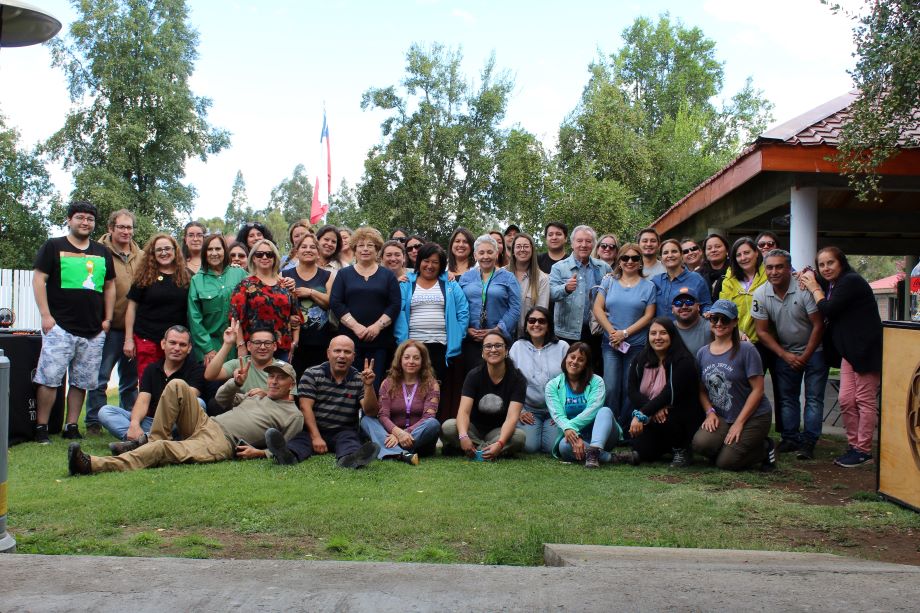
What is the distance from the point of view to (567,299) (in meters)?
8.40

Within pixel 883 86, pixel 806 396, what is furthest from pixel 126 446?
pixel 883 86

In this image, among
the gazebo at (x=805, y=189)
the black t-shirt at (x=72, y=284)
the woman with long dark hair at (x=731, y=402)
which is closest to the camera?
the woman with long dark hair at (x=731, y=402)

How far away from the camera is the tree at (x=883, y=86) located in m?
8.23

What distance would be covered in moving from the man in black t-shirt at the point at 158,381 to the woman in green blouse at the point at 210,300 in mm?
462

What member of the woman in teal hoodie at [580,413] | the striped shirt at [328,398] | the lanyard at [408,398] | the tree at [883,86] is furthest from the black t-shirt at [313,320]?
the tree at [883,86]

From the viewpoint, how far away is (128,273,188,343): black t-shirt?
792 cm

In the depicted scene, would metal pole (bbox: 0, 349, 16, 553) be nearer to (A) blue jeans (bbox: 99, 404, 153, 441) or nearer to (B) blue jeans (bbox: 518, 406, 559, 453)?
(A) blue jeans (bbox: 99, 404, 153, 441)

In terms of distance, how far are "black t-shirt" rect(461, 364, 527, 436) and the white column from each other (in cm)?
480

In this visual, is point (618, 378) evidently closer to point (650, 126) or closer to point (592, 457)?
point (592, 457)

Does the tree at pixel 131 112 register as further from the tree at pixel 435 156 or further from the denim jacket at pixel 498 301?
the denim jacket at pixel 498 301

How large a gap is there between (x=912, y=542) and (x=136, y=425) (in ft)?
19.2

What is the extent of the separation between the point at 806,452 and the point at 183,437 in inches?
216

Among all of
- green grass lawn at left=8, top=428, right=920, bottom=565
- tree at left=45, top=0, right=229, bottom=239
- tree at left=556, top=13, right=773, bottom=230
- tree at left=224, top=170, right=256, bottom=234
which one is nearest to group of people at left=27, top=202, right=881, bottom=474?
green grass lawn at left=8, top=428, right=920, bottom=565

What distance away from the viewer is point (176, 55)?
3953 cm
